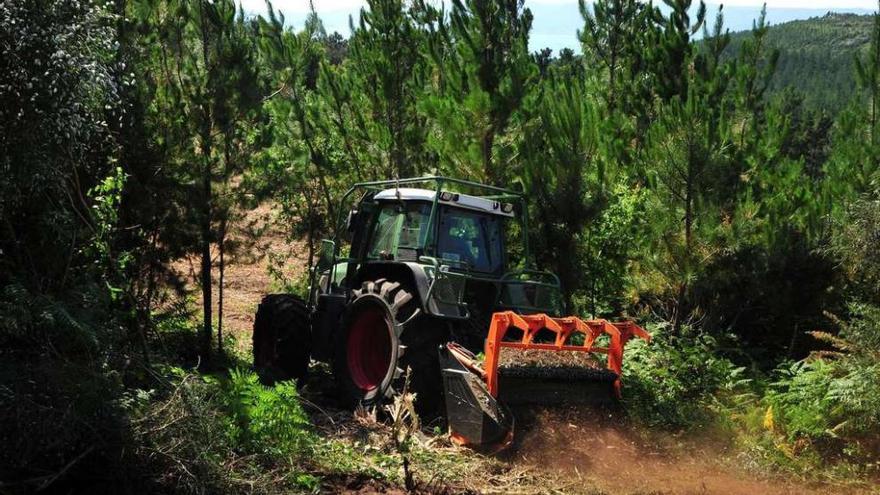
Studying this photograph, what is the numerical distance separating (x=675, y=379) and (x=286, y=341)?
4.31m

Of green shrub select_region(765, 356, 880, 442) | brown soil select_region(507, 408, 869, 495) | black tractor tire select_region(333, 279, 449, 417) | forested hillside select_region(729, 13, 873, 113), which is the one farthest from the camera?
forested hillside select_region(729, 13, 873, 113)

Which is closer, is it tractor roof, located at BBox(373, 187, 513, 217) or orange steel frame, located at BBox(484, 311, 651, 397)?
orange steel frame, located at BBox(484, 311, 651, 397)

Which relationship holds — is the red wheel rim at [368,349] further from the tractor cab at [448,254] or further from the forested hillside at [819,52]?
the forested hillside at [819,52]

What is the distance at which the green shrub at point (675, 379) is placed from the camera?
7.91m

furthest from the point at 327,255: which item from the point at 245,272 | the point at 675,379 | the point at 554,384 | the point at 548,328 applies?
the point at 245,272

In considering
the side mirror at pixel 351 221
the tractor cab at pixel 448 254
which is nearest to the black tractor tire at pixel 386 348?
the tractor cab at pixel 448 254

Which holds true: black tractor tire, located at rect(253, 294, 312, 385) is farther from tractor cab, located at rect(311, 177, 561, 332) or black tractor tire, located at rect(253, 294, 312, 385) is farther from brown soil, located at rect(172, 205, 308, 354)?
brown soil, located at rect(172, 205, 308, 354)

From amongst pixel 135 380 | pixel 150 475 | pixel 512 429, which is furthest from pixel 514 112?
pixel 150 475

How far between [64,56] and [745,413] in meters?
6.86

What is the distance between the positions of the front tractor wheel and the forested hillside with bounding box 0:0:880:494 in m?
0.11

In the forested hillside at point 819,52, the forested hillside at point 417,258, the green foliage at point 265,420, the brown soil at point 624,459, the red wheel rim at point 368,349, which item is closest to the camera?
the forested hillside at point 417,258

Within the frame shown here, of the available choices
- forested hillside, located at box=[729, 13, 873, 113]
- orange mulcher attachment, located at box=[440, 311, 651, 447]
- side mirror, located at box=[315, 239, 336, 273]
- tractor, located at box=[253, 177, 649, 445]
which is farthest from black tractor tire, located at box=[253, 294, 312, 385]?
forested hillside, located at box=[729, 13, 873, 113]

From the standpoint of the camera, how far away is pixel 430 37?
12.8m

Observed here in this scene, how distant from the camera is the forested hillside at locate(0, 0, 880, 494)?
534 centimetres
